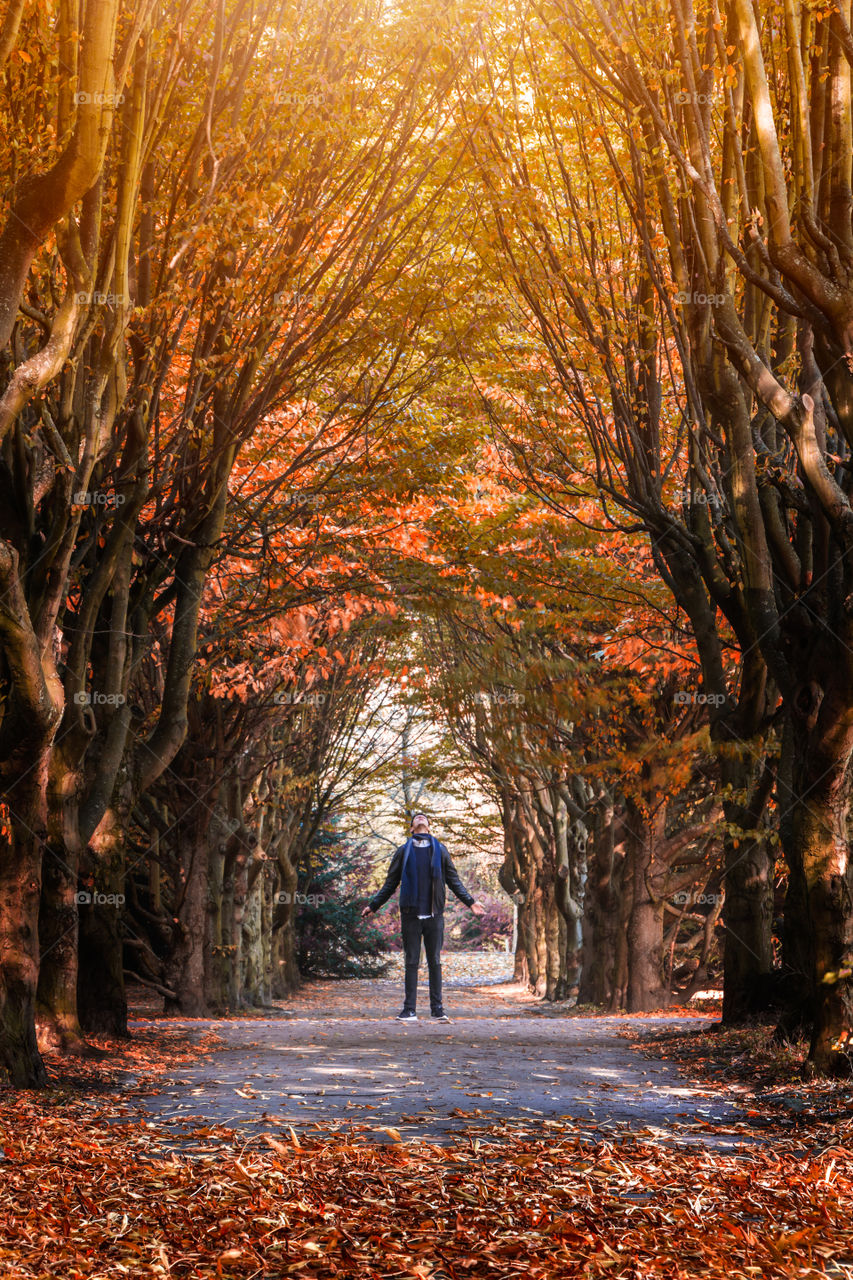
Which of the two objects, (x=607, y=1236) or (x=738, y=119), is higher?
(x=738, y=119)

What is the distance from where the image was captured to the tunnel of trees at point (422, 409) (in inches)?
253

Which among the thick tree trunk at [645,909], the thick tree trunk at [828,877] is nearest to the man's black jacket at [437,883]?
the thick tree trunk at [645,909]

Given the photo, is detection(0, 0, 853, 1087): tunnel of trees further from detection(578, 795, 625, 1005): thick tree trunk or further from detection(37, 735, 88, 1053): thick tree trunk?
detection(578, 795, 625, 1005): thick tree trunk

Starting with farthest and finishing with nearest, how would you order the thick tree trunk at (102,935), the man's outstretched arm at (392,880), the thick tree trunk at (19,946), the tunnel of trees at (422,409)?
1. the man's outstretched arm at (392,880)
2. the thick tree trunk at (102,935)
3. the tunnel of trees at (422,409)
4. the thick tree trunk at (19,946)

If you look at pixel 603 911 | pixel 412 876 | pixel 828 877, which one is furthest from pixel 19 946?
pixel 603 911

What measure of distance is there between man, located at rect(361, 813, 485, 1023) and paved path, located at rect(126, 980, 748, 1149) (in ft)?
2.99

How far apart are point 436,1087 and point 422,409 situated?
8.67m

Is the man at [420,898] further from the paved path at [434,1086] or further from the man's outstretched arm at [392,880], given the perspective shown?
the paved path at [434,1086]

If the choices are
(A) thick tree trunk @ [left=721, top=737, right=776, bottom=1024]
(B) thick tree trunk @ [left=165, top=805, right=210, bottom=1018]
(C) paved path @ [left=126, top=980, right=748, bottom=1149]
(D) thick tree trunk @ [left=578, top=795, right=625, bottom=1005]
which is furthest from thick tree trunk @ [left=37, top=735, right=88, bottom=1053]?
(D) thick tree trunk @ [left=578, top=795, right=625, bottom=1005]

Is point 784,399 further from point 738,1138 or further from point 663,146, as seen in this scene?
point 738,1138

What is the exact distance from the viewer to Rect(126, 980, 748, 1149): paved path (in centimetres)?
538

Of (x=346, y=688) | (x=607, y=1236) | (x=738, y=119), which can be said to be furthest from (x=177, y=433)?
(x=346, y=688)

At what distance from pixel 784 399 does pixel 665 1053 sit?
5325mm

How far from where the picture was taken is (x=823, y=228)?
6367mm
